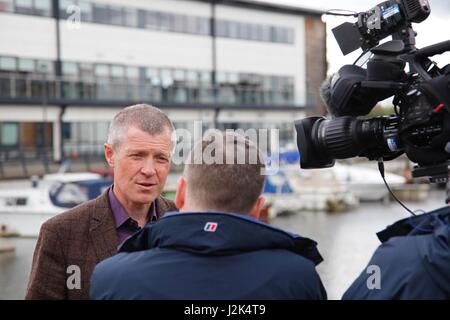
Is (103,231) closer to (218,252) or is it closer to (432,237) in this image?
(218,252)

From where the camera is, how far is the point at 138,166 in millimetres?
2223

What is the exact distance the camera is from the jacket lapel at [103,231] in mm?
2084

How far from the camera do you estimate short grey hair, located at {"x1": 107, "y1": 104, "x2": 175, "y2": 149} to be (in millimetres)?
2219

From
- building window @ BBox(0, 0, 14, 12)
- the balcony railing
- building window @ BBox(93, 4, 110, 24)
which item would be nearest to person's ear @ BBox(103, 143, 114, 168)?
building window @ BBox(0, 0, 14, 12)

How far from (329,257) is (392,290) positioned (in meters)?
10.4

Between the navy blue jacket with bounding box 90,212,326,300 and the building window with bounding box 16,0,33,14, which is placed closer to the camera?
the navy blue jacket with bounding box 90,212,326,300

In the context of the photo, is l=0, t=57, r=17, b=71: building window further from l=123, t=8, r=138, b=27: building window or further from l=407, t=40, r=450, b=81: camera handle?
l=407, t=40, r=450, b=81: camera handle

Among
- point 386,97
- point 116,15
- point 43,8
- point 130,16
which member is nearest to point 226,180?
point 386,97

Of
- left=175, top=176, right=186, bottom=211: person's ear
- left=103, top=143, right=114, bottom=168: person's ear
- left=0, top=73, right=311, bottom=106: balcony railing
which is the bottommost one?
left=175, top=176, right=186, bottom=211: person's ear

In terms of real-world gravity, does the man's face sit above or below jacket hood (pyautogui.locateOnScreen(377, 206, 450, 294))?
above

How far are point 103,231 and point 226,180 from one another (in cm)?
79

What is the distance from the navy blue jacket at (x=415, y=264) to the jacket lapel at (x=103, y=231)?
2.99 feet

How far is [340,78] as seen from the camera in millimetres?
1989

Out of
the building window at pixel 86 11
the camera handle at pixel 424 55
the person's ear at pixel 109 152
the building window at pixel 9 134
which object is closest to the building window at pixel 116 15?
the building window at pixel 86 11
